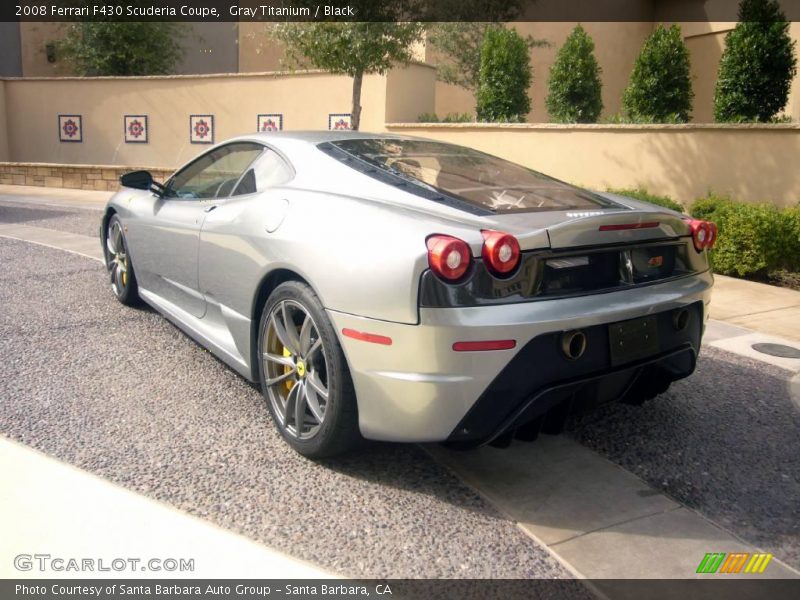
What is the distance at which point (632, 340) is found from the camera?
3059mm

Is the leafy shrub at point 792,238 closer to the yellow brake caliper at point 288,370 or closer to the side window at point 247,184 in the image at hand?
the side window at point 247,184

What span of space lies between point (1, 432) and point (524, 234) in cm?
258

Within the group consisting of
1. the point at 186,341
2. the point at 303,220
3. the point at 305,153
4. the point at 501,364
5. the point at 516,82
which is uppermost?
the point at 516,82

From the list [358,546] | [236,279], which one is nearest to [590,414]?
[358,546]

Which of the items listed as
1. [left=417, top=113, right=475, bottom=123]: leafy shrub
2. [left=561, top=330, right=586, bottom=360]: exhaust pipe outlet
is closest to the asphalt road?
[left=561, top=330, right=586, bottom=360]: exhaust pipe outlet

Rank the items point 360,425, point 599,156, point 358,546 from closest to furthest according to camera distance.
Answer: point 358,546, point 360,425, point 599,156

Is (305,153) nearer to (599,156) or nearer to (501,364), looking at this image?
(501,364)

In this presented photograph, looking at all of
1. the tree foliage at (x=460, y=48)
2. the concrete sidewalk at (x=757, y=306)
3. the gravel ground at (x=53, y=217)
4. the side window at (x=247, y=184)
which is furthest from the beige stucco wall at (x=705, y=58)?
the side window at (x=247, y=184)

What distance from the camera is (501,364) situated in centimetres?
274

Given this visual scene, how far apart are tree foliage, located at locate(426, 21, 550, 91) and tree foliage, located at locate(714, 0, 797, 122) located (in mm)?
5372

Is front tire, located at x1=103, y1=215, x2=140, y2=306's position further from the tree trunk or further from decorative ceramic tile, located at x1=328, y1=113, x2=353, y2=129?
decorative ceramic tile, located at x1=328, y1=113, x2=353, y2=129

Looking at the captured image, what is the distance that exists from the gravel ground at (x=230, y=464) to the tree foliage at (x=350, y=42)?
23.5 ft

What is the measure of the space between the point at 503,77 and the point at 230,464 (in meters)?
11.3

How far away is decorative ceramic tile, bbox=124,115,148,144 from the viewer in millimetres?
17547
